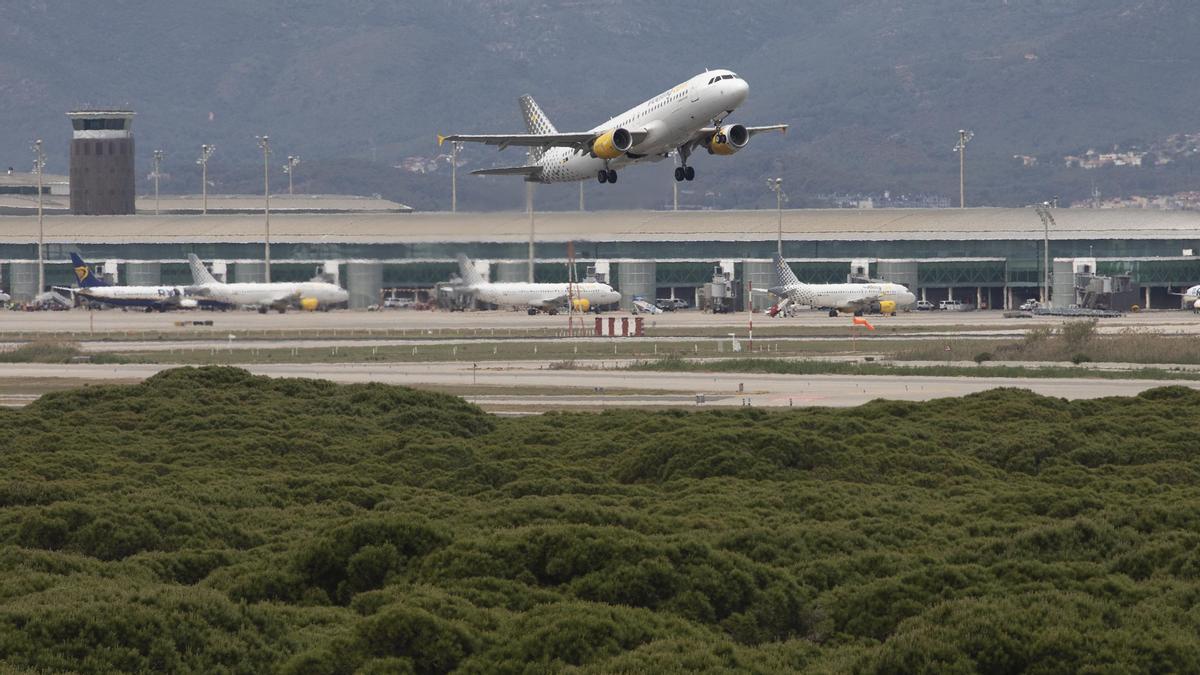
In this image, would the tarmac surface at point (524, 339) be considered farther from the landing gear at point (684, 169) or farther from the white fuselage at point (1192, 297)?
the landing gear at point (684, 169)

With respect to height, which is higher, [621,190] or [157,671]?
[621,190]

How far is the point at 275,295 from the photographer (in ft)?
576

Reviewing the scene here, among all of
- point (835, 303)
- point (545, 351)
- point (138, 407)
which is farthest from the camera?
point (835, 303)

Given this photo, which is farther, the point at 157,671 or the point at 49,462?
the point at 49,462

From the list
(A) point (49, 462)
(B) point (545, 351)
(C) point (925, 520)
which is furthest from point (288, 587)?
(B) point (545, 351)

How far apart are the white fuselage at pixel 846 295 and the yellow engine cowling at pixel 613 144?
80163 mm

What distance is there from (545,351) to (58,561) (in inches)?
2940

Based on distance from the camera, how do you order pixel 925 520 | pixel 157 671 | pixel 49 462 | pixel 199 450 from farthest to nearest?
pixel 199 450 < pixel 49 462 < pixel 925 520 < pixel 157 671

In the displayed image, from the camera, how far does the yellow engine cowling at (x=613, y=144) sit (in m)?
Result: 82.1

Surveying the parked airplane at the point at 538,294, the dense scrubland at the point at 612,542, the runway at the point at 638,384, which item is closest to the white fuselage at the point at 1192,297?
the parked airplane at the point at 538,294

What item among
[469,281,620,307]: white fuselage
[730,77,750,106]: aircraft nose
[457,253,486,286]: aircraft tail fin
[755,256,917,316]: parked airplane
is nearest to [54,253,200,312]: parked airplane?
[457,253,486,286]: aircraft tail fin

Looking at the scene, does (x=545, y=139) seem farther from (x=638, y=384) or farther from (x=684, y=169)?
(x=638, y=384)

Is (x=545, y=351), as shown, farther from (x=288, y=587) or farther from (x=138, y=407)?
(x=288, y=587)

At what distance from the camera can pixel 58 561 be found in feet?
107
